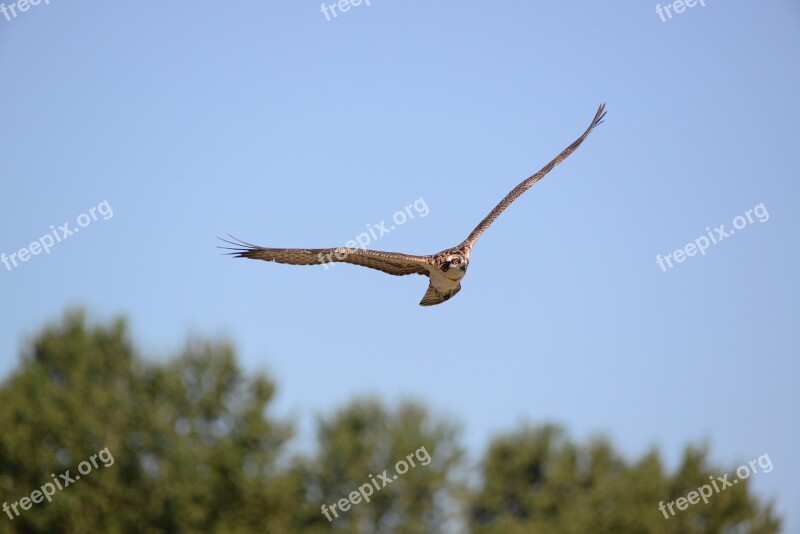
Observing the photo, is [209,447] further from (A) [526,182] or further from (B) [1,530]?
(A) [526,182]

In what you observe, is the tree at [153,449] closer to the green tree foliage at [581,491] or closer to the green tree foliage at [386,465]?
the green tree foliage at [386,465]

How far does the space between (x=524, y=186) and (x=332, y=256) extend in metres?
4.11

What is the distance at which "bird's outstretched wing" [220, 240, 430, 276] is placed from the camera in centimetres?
2155

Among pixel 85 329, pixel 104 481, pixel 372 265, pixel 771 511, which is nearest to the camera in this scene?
pixel 372 265

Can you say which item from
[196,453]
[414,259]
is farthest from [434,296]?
[196,453]

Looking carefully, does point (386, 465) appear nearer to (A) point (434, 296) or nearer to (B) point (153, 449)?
(B) point (153, 449)

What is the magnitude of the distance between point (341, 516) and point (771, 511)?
23.8 meters

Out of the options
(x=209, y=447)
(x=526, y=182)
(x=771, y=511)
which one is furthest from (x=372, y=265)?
(x=771, y=511)

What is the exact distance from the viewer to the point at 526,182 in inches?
947

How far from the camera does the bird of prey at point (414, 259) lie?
21594mm

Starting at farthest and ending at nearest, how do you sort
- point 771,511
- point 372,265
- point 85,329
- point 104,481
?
point 771,511 < point 85,329 < point 104,481 < point 372,265

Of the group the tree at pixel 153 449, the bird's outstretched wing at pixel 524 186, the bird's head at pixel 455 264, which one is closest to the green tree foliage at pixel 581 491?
the tree at pixel 153 449

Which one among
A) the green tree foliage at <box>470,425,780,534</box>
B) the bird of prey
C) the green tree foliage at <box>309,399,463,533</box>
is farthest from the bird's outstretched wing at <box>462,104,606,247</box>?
the green tree foliage at <box>470,425,780,534</box>

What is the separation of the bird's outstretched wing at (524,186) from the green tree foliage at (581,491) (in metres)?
37.5
